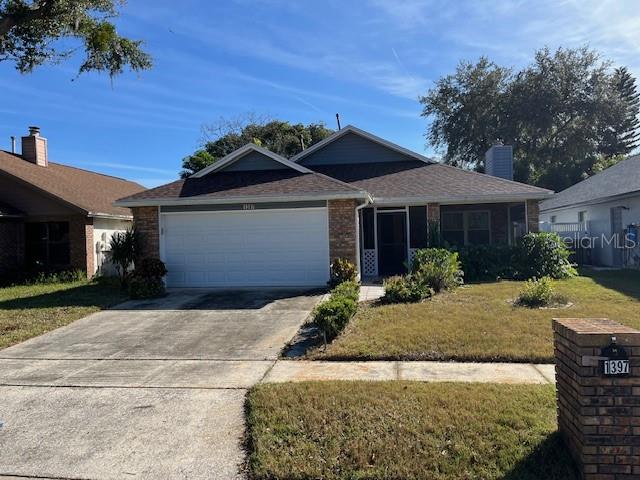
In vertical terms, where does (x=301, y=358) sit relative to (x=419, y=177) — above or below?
below

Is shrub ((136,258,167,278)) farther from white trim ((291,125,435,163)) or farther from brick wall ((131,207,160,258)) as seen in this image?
white trim ((291,125,435,163))

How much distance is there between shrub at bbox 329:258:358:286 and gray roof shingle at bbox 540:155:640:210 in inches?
329

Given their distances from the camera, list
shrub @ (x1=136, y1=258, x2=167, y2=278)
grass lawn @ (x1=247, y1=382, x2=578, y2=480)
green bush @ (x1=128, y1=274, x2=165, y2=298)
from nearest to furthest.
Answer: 1. grass lawn @ (x1=247, y1=382, x2=578, y2=480)
2. green bush @ (x1=128, y1=274, x2=165, y2=298)
3. shrub @ (x1=136, y1=258, x2=167, y2=278)

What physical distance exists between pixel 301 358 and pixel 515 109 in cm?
3641

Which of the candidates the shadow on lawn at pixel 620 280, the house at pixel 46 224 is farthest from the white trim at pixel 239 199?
the shadow on lawn at pixel 620 280

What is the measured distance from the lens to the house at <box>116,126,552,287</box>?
13.5 m

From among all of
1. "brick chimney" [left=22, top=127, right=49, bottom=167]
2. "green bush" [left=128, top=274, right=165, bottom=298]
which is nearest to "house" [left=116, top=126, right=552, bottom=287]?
"green bush" [left=128, top=274, right=165, bottom=298]

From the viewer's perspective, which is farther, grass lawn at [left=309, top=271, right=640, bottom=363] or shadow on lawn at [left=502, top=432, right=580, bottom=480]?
grass lawn at [left=309, top=271, right=640, bottom=363]

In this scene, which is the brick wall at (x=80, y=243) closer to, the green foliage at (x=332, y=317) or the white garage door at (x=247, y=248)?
the white garage door at (x=247, y=248)

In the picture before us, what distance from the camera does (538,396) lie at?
4992 millimetres

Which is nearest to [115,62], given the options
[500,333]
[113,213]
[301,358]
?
[113,213]

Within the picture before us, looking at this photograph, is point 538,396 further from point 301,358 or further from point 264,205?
point 264,205

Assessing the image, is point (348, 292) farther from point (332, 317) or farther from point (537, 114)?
point (537, 114)

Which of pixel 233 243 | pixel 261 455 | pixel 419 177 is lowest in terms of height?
pixel 261 455
